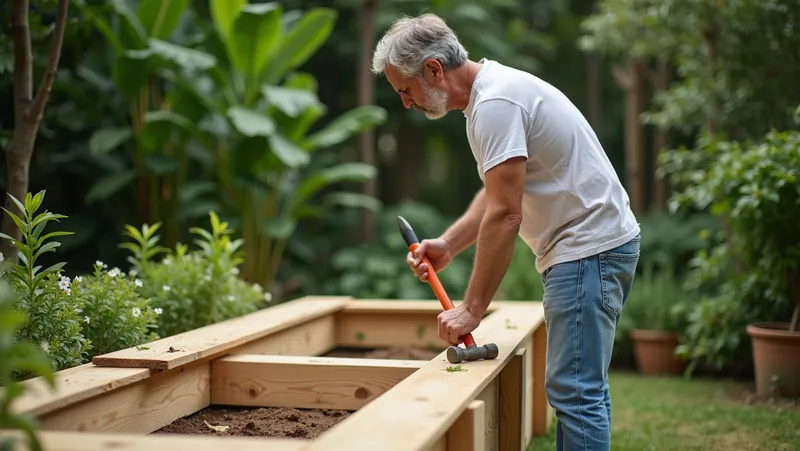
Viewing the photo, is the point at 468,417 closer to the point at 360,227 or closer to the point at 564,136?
the point at 564,136

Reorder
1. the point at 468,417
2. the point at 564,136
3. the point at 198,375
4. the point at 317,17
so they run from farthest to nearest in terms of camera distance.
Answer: the point at 317,17 → the point at 198,375 → the point at 564,136 → the point at 468,417

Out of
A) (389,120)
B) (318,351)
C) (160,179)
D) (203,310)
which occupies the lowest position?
(318,351)

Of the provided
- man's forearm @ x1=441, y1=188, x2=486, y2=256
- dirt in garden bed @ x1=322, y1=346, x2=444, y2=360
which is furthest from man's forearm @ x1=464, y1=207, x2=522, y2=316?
dirt in garden bed @ x1=322, y1=346, x2=444, y2=360

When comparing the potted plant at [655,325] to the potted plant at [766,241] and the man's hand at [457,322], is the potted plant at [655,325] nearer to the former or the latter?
the potted plant at [766,241]

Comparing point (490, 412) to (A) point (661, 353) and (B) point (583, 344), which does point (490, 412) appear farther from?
(A) point (661, 353)

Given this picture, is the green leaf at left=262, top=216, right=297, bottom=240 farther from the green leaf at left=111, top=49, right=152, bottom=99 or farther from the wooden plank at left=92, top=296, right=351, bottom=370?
the wooden plank at left=92, top=296, right=351, bottom=370

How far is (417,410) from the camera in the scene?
72.9 inches

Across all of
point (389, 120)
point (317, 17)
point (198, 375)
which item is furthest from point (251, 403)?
point (389, 120)

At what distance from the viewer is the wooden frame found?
168cm

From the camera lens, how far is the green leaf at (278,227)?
6.17 metres

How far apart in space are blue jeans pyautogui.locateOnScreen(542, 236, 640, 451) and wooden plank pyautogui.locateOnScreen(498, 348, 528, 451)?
36 centimetres

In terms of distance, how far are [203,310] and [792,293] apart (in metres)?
3.35

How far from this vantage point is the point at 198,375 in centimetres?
280

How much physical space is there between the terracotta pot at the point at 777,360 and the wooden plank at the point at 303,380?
104 inches
